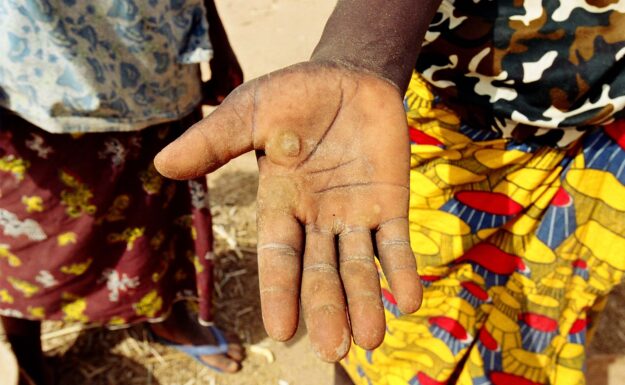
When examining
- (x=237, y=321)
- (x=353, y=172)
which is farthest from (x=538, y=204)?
(x=237, y=321)

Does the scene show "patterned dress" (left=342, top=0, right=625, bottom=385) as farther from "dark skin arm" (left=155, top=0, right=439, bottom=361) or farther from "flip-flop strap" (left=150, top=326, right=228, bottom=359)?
"flip-flop strap" (left=150, top=326, right=228, bottom=359)

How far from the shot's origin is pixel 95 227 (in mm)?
1705

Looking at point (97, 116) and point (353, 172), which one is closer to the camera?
point (353, 172)

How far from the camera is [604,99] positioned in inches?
40.9

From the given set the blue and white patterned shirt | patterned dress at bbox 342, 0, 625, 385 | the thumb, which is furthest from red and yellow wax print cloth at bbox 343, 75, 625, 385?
the blue and white patterned shirt

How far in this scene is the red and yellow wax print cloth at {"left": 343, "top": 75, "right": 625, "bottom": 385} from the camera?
116cm

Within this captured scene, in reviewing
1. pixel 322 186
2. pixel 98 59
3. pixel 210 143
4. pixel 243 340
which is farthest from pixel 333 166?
pixel 243 340

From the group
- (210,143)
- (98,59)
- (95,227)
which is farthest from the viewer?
(95,227)

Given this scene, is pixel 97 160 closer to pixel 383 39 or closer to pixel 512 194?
pixel 383 39

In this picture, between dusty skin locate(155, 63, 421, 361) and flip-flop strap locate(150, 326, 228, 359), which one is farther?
flip-flop strap locate(150, 326, 228, 359)

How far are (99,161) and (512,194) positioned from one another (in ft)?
3.82

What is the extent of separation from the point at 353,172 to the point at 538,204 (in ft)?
1.65

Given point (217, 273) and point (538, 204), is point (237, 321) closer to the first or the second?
point (217, 273)

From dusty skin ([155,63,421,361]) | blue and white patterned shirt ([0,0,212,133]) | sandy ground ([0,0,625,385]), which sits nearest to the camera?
dusty skin ([155,63,421,361])
